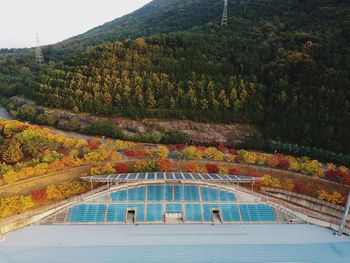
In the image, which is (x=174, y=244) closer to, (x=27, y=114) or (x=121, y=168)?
(x=121, y=168)

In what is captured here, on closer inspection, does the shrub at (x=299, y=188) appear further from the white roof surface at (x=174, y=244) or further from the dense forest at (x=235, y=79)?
the dense forest at (x=235, y=79)

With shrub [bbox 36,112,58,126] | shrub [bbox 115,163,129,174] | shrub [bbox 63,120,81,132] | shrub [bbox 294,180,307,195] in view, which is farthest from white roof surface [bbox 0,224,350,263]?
shrub [bbox 36,112,58,126]

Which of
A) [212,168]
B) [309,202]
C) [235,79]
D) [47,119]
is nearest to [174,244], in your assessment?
[212,168]

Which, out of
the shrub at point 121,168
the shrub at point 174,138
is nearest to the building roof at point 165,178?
the shrub at point 121,168

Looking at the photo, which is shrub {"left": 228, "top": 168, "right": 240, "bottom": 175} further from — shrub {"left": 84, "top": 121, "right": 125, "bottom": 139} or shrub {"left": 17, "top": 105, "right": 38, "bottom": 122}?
shrub {"left": 17, "top": 105, "right": 38, "bottom": 122}

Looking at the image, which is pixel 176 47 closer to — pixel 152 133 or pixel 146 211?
pixel 152 133

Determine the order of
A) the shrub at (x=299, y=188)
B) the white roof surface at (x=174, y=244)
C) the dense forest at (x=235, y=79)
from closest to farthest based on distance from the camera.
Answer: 1. the white roof surface at (x=174, y=244)
2. the shrub at (x=299, y=188)
3. the dense forest at (x=235, y=79)
